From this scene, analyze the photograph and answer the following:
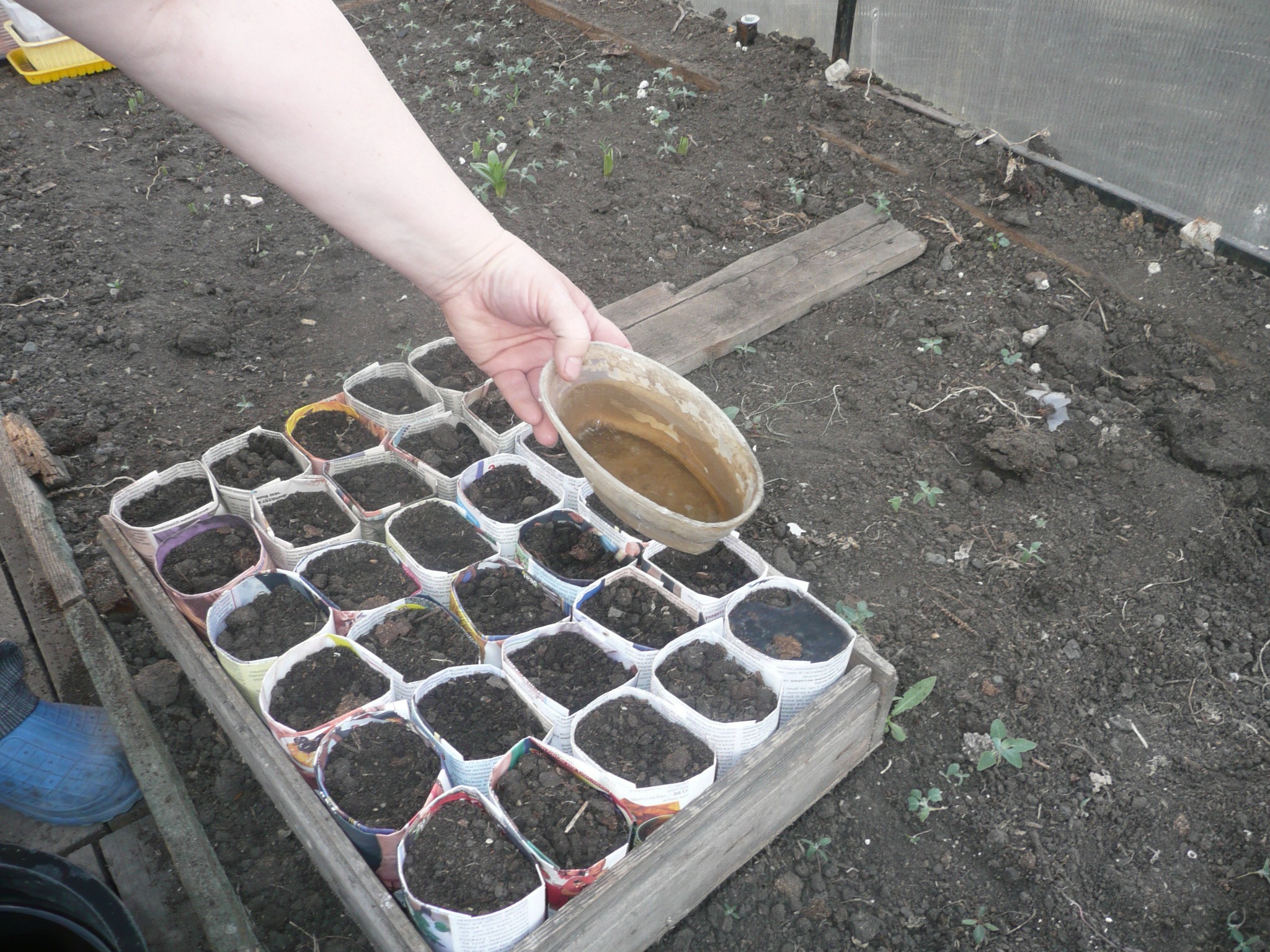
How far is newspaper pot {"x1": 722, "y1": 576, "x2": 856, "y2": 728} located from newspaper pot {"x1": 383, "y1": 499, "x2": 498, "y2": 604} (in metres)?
0.60

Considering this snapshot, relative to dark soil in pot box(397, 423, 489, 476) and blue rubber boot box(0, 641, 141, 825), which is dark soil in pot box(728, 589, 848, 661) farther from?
blue rubber boot box(0, 641, 141, 825)

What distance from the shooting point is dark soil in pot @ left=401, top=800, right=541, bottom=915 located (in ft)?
4.78

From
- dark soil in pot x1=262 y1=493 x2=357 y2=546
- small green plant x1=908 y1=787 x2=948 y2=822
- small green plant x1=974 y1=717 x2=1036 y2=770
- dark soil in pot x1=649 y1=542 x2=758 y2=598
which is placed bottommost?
small green plant x1=908 y1=787 x2=948 y2=822

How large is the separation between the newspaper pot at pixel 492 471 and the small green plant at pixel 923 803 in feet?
3.40

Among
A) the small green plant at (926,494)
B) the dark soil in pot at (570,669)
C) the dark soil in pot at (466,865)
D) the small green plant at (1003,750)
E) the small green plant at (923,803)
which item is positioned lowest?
the small green plant at (923,803)

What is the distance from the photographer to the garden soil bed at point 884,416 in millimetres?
1845

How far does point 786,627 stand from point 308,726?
38.8 inches

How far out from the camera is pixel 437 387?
8.22 feet

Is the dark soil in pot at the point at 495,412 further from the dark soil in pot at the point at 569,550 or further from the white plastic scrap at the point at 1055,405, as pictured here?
the white plastic scrap at the point at 1055,405

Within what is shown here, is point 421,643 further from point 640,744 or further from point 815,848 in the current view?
point 815,848

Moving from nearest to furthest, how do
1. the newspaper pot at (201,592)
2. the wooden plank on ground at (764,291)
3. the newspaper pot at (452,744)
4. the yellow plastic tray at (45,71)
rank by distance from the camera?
the newspaper pot at (452,744), the newspaper pot at (201,592), the wooden plank on ground at (764,291), the yellow plastic tray at (45,71)

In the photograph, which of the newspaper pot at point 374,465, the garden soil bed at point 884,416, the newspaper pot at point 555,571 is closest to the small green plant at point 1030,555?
the garden soil bed at point 884,416

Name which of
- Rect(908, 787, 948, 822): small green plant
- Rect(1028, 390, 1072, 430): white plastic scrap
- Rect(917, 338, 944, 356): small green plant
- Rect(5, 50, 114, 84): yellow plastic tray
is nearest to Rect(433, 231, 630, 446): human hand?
Rect(908, 787, 948, 822): small green plant

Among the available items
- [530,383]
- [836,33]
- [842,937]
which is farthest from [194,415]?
[836,33]
